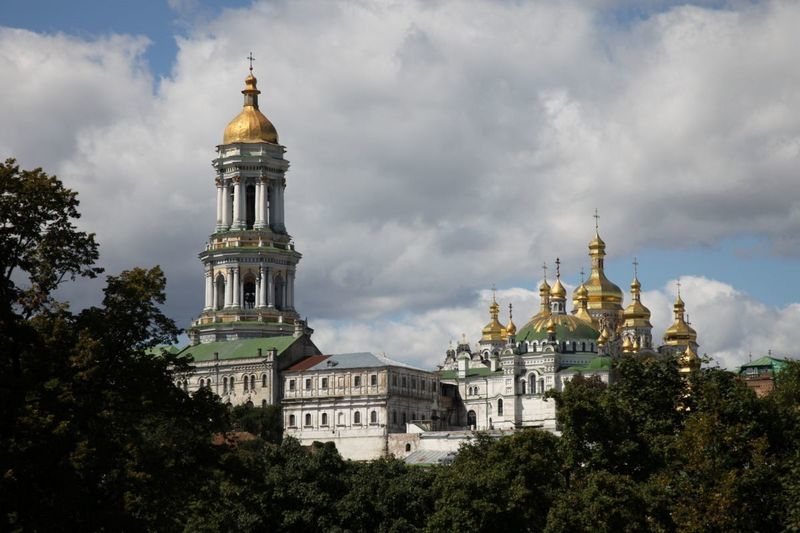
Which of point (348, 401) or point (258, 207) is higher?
point (258, 207)

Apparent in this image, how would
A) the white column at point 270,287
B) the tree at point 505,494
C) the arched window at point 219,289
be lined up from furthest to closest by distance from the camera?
the arched window at point 219,289 < the white column at point 270,287 < the tree at point 505,494

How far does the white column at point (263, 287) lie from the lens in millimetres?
152750

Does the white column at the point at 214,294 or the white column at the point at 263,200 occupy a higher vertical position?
the white column at the point at 263,200

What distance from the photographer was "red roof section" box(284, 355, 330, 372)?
147500mm

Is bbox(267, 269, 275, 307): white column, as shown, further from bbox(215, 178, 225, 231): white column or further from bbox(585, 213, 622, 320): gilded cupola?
bbox(585, 213, 622, 320): gilded cupola

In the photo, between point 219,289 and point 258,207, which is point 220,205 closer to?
point 258,207

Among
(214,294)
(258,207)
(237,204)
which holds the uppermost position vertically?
(237,204)

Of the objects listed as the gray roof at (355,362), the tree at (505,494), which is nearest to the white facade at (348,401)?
the gray roof at (355,362)

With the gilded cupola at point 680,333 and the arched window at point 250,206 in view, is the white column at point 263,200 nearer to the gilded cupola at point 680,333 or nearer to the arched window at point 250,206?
the arched window at point 250,206

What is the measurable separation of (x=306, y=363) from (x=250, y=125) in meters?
25.5

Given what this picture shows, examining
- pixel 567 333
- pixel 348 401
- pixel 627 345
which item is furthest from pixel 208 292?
pixel 627 345

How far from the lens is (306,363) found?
149m

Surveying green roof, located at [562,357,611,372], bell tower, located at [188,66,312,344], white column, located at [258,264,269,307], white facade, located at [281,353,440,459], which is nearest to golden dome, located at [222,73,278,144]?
bell tower, located at [188,66,312,344]

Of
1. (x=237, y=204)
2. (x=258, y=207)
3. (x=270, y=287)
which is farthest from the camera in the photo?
(x=237, y=204)
